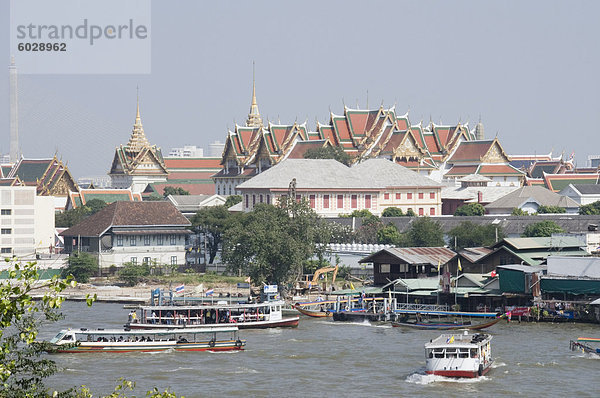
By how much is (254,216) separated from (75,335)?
23.3m

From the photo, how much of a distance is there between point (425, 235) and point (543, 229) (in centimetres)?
684

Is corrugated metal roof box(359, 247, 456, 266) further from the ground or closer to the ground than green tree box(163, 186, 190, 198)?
closer to the ground

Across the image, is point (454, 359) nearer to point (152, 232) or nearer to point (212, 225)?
point (152, 232)

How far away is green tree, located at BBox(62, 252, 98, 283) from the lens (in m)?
64.5

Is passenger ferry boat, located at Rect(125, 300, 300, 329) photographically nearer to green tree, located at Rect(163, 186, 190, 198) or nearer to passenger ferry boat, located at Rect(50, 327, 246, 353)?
passenger ferry boat, located at Rect(50, 327, 246, 353)

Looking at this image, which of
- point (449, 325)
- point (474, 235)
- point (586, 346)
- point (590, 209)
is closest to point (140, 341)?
point (449, 325)

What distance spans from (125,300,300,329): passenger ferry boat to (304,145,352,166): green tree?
5991cm

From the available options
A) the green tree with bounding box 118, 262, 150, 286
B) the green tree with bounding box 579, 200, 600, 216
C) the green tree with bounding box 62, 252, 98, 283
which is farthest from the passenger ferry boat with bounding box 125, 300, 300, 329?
the green tree with bounding box 579, 200, 600, 216

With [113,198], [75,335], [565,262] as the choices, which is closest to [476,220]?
[565,262]

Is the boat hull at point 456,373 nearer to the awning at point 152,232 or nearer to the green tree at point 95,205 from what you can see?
the awning at point 152,232

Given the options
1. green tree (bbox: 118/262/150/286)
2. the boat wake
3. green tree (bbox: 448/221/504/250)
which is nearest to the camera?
the boat wake

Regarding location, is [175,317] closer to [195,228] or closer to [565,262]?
[565,262]

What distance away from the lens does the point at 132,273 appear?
63.6 meters

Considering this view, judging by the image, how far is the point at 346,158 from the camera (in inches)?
4225
